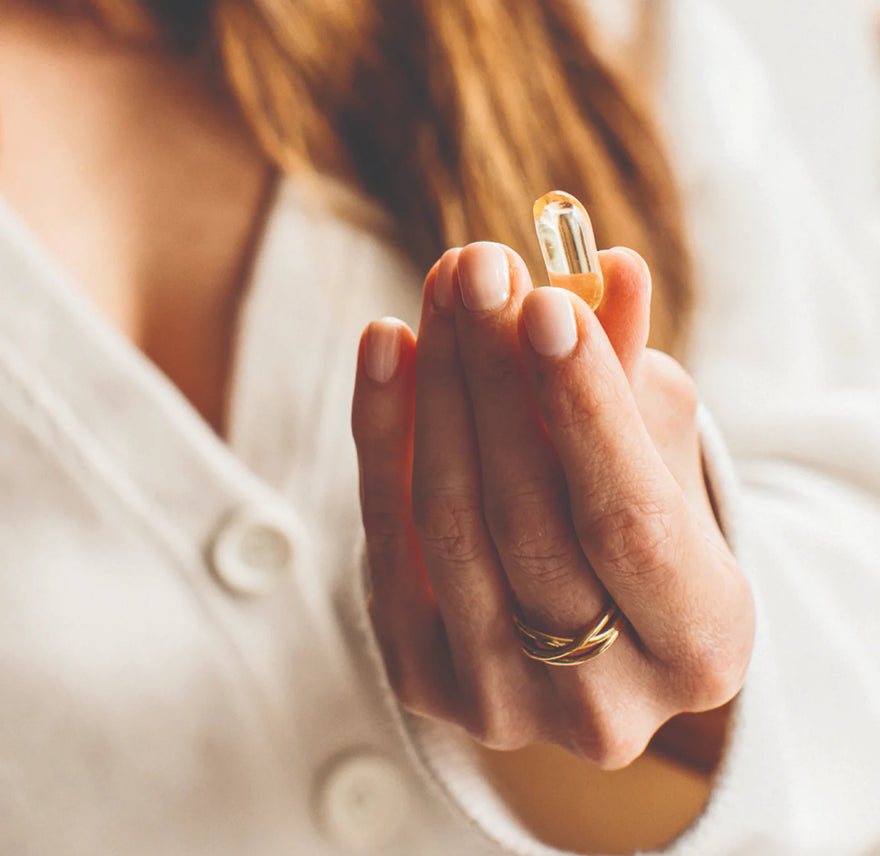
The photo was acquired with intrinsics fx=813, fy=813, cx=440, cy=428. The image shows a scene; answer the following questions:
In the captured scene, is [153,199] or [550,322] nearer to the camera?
[550,322]

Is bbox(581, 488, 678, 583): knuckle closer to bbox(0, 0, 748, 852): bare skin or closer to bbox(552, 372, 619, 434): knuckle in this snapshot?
bbox(552, 372, 619, 434): knuckle

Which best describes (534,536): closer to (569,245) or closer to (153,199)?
(569,245)

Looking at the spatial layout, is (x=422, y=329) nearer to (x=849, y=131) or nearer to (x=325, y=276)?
(x=325, y=276)

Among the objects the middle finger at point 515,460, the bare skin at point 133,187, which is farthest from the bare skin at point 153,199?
the middle finger at point 515,460

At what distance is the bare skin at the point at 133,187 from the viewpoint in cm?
32

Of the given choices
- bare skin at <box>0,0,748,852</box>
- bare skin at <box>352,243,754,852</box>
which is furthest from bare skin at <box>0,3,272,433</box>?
bare skin at <box>352,243,754,852</box>

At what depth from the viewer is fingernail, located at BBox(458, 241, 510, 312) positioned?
17 centimetres

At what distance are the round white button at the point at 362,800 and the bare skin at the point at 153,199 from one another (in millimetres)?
39

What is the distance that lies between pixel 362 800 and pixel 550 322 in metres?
0.21

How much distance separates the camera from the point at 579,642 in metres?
0.20

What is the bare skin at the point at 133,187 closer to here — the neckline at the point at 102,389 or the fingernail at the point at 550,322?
the neckline at the point at 102,389

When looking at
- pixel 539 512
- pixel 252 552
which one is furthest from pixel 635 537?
pixel 252 552

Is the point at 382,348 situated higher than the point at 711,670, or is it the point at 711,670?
the point at 382,348

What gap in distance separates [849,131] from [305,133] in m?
0.46
